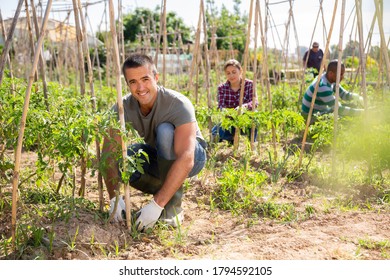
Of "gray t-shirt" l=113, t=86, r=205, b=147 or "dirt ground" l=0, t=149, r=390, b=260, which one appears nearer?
"dirt ground" l=0, t=149, r=390, b=260

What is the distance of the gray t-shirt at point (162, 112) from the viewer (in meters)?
2.24

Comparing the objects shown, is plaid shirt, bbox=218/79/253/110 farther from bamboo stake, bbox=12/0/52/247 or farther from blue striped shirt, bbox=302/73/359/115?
bamboo stake, bbox=12/0/52/247

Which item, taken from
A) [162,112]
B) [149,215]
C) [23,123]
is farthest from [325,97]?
[23,123]

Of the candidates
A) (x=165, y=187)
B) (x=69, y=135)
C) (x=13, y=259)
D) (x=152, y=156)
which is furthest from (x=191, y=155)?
(x=13, y=259)

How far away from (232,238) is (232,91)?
2.24 meters

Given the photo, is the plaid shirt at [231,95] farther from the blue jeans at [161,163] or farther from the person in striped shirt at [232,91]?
the blue jeans at [161,163]

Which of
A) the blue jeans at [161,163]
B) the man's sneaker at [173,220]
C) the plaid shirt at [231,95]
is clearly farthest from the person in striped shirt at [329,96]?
the man's sneaker at [173,220]

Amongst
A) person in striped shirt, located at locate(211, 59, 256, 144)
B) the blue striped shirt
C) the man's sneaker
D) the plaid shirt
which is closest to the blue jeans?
the man's sneaker

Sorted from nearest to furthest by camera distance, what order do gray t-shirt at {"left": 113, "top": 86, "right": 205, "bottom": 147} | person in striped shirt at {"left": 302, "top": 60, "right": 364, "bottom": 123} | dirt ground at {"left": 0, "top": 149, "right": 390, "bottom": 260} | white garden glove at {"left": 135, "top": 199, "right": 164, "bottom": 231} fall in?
dirt ground at {"left": 0, "top": 149, "right": 390, "bottom": 260} → white garden glove at {"left": 135, "top": 199, "right": 164, "bottom": 231} → gray t-shirt at {"left": 113, "top": 86, "right": 205, "bottom": 147} → person in striped shirt at {"left": 302, "top": 60, "right": 364, "bottom": 123}

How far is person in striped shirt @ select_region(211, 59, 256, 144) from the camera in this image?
13.2ft

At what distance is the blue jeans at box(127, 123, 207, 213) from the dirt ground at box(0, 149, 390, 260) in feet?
0.77

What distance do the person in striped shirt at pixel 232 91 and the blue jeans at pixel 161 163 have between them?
1514 millimetres

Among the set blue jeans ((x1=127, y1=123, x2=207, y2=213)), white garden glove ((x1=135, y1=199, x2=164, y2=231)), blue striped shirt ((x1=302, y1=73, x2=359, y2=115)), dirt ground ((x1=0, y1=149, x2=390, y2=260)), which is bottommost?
dirt ground ((x1=0, y1=149, x2=390, y2=260))

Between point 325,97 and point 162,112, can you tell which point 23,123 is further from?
point 325,97
